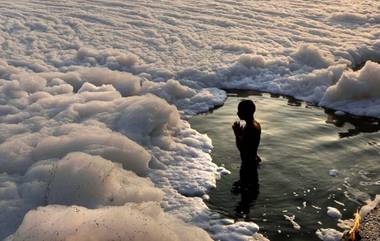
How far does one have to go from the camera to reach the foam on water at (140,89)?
18.4 feet

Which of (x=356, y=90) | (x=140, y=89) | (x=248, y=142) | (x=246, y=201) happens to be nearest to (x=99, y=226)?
(x=246, y=201)

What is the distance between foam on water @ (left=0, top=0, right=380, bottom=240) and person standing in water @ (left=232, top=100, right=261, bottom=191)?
40 centimetres

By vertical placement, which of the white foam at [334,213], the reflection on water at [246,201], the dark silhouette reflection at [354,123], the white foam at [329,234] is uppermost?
the dark silhouette reflection at [354,123]

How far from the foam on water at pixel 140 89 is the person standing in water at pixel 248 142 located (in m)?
0.40

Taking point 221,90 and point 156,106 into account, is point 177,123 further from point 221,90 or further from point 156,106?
point 221,90

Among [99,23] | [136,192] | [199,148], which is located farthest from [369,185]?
[99,23]

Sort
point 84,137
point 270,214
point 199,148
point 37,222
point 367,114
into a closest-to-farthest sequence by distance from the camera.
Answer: point 37,222 < point 270,214 < point 84,137 < point 199,148 < point 367,114

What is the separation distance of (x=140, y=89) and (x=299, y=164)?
379 cm

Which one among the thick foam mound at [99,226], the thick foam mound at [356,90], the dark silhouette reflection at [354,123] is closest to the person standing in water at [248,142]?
the thick foam mound at [99,226]

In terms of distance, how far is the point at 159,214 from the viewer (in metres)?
5.34

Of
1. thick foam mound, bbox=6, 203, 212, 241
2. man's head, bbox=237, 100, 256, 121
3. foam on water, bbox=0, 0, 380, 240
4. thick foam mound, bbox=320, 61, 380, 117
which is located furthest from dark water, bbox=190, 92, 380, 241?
thick foam mound, bbox=6, 203, 212, 241

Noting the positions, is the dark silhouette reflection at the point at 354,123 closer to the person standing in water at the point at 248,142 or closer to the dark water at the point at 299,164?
the dark water at the point at 299,164

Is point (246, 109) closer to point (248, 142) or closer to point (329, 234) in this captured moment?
point (248, 142)

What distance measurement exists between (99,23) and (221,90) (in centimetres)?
517
